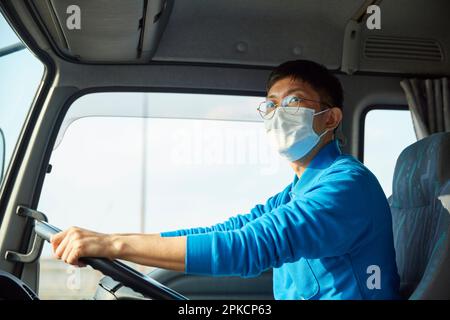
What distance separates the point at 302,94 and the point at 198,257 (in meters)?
0.66

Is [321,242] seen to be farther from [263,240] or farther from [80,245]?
[80,245]

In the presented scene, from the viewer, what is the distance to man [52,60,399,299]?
103 centimetres

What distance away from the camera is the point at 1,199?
1.86 m

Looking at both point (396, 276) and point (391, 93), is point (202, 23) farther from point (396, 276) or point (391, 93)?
point (396, 276)

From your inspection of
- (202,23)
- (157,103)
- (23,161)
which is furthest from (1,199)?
(202,23)

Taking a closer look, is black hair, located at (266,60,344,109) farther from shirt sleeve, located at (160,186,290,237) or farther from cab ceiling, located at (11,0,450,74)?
cab ceiling, located at (11,0,450,74)

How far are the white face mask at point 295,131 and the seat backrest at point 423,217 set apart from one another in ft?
0.97

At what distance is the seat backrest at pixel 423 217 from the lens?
4.29ft

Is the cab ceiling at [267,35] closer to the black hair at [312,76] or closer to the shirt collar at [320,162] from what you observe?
the black hair at [312,76]

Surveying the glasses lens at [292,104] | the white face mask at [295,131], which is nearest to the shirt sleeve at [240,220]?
the white face mask at [295,131]

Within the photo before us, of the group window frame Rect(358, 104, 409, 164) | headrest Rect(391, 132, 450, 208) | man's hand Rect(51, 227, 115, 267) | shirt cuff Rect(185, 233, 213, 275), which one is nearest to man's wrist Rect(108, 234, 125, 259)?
man's hand Rect(51, 227, 115, 267)

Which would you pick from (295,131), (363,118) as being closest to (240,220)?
(295,131)
